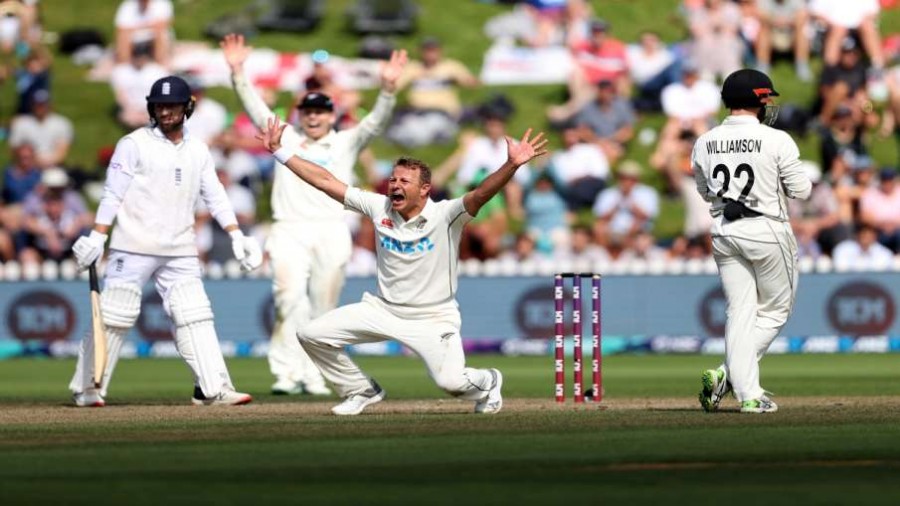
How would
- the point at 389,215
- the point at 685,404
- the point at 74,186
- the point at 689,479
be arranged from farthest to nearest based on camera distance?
the point at 74,186 → the point at 685,404 → the point at 389,215 → the point at 689,479

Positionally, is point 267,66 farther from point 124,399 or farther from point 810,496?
point 810,496

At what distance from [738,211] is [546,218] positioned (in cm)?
1203

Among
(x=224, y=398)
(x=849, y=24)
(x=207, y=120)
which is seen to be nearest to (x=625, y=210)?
(x=849, y=24)

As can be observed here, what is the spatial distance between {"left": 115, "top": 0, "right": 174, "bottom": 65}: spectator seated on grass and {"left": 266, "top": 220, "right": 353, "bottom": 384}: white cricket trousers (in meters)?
12.1

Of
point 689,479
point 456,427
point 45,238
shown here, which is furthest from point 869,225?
point 689,479

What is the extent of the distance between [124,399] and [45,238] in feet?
31.1

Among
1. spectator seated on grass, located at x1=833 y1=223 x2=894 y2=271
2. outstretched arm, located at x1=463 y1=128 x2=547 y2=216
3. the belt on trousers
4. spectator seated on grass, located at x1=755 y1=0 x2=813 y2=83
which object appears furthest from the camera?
spectator seated on grass, located at x1=755 y1=0 x2=813 y2=83

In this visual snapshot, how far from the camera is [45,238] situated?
23766 mm

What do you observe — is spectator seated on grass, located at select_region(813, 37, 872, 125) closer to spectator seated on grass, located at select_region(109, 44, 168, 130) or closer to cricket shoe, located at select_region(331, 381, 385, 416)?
spectator seated on grass, located at select_region(109, 44, 168, 130)

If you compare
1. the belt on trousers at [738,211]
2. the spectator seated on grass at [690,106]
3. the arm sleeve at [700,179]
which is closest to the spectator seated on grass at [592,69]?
the spectator seated on grass at [690,106]

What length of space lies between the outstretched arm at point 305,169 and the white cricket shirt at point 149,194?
4.19ft

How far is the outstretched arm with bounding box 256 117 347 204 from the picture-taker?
12203 mm

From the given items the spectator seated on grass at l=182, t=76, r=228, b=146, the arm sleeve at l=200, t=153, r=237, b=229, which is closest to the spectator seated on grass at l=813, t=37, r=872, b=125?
the spectator seated on grass at l=182, t=76, r=228, b=146

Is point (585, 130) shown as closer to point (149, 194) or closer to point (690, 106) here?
point (690, 106)
